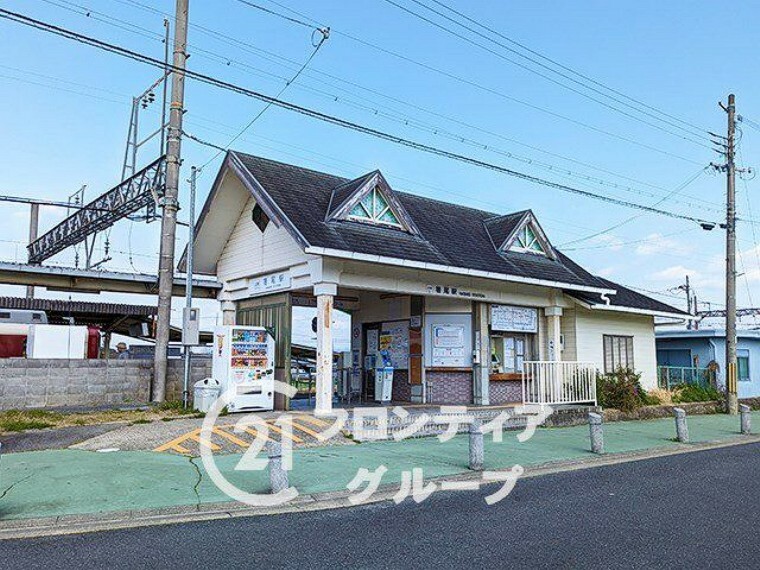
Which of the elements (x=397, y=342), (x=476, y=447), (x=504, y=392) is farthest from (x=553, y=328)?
(x=476, y=447)

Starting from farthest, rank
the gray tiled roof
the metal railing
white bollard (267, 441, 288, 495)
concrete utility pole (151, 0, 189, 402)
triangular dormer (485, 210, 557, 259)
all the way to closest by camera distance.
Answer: the metal railing → triangular dormer (485, 210, 557, 259) → concrete utility pole (151, 0, 189, 402) → the gray tiled roof → white bollard (267, 441, 288, 495)

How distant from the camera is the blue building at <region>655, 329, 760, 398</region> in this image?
Answer: 24234 millimetres

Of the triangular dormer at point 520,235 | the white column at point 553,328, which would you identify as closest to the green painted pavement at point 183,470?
the white column at point 553,328

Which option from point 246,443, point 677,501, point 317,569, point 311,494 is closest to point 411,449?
point 246,443

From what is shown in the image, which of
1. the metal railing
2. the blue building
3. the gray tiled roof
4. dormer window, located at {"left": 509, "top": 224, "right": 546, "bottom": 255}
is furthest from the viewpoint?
the blue building

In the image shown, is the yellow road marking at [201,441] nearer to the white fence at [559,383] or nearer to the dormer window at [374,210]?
the dormer window at [374,210]

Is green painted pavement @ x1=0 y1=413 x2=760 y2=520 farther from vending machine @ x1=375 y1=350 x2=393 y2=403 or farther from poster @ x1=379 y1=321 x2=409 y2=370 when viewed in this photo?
poster @ x1=379 y1=321 x2=409 y2=370

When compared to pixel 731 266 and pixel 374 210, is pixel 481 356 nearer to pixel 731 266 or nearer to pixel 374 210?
pixel 374 210

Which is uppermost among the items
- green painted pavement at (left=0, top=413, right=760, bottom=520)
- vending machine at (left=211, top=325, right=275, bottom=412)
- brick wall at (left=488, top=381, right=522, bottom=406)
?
vending machine at (left=211, top=325, right=275, bottom=412)

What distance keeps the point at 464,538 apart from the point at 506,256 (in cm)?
1220

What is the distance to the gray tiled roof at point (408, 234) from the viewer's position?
13.5m

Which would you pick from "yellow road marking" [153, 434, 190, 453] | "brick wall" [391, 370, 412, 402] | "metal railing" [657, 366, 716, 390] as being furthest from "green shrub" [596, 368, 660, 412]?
"yellow road marking" [153, 434, 190, 453]

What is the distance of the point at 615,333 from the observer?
69.7 feet

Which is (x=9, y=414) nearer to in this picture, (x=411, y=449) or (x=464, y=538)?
(x=411, y=449)
